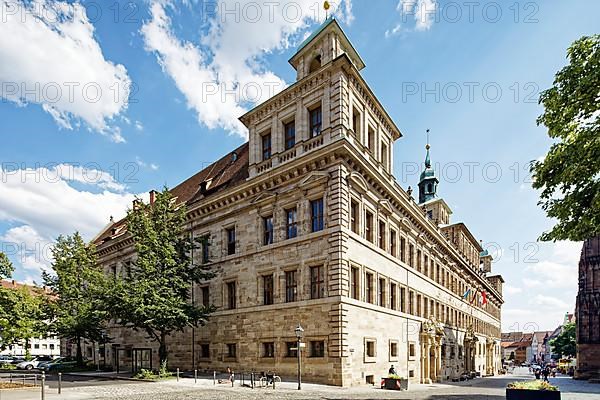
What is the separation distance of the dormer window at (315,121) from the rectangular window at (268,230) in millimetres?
5894

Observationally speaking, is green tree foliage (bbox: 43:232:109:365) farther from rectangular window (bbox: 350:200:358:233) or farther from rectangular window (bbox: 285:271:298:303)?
rectangular window (bbox: 350:200:358:233)

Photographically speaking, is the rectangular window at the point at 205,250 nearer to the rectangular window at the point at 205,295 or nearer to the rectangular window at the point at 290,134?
the rectangular window at the point at 205,295

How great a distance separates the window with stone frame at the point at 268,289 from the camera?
25759 mm

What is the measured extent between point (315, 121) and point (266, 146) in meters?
4.67

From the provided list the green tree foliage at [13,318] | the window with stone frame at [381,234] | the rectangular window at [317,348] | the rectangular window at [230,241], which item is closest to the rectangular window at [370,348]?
the rectangular window at [317,348]

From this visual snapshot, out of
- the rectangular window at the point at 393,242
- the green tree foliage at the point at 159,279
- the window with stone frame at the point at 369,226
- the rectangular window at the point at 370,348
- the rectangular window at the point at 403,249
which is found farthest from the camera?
Result: the rectangular window at the point at 403,249

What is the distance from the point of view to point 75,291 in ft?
124

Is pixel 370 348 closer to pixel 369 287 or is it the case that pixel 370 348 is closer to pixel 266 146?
pixel 369 287

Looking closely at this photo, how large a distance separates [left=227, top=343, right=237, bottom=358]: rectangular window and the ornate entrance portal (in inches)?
567

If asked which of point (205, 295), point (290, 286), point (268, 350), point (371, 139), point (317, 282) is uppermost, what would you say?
point (371, 139)

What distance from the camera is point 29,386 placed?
20641 millimetres

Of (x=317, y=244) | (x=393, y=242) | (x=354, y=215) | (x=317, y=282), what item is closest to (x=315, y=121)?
(x=354, y=215)

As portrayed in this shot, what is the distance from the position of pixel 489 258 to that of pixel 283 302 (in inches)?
2458

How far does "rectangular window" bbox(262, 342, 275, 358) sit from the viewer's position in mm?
24609
